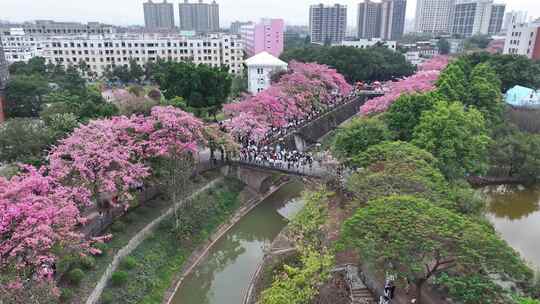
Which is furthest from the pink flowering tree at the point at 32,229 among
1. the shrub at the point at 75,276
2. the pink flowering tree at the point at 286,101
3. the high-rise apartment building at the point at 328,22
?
the high-rise apartment building at the point at 328,22

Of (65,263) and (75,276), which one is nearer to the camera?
(75,276)

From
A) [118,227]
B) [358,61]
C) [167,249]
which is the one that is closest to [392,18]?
[358,61]

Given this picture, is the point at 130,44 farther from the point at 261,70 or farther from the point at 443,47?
the point at 443,47

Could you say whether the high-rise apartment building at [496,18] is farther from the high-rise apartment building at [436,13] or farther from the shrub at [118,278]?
the shrub at [118,278]

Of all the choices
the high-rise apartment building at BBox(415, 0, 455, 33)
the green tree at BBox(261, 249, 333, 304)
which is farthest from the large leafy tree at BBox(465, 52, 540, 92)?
the high-rise apartment building at BBox(415, 0, 455, 33)

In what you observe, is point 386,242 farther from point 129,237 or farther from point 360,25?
point 360,25

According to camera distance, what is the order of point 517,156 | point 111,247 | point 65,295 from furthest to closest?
point 517,156, point 111,247, point 65,295

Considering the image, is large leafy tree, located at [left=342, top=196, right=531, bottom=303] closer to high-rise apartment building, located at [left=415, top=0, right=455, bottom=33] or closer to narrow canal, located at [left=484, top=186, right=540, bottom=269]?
narrow canal, located at [left=484, top=186, right=540, bottom=269]
